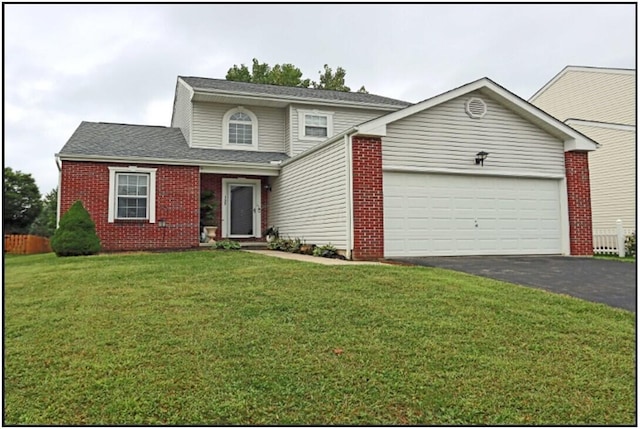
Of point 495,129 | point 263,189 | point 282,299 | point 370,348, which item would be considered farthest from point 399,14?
point 263,189

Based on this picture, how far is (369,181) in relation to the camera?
10.2m

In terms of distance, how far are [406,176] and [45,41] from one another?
7588 mm

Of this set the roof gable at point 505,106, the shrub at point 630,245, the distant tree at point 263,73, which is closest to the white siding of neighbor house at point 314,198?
the roof gable at point 505,106

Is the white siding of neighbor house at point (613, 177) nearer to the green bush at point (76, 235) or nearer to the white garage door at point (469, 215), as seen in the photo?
the white garage door at point (469, 215)

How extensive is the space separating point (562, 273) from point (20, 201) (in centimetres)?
3123

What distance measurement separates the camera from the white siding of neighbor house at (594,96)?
19.4 metres

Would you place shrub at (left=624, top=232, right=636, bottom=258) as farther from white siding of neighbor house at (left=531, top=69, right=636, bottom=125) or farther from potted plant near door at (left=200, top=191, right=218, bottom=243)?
potted plant near door at (left=200, top=191, right=218, bottom=243)

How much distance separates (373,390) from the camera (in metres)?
3.44

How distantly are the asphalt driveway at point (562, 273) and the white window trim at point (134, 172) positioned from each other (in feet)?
25.5

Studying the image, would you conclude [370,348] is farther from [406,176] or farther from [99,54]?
[99,54]

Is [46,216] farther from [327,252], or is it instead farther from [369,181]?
[369,181]

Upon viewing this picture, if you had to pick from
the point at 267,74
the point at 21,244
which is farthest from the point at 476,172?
the point at 267,74

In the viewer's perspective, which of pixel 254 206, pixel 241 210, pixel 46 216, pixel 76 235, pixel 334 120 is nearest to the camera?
pixel 76 235

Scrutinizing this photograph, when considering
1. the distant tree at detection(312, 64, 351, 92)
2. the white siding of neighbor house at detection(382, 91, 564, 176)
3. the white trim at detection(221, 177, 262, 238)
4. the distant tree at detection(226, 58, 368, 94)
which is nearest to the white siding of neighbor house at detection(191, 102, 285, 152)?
the white trim at detection(221, 177, 262, 238)
